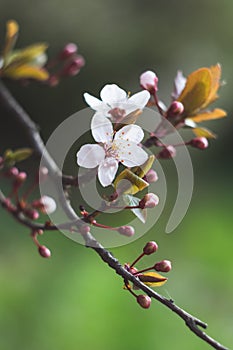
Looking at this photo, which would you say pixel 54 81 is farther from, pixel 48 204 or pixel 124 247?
pixel 124 247

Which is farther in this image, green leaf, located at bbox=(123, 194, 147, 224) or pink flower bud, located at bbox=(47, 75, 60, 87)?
pink flower bud, located at bbox=(47, 75, 60, 87)

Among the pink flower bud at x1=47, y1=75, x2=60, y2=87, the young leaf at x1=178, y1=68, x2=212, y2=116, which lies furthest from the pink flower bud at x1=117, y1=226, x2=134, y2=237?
the pink flower bud at x1=47, y1=75, x2=60, y2=87

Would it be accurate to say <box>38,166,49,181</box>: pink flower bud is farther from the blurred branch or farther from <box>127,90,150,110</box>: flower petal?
<box>127,90,150,110</box>: flower petal

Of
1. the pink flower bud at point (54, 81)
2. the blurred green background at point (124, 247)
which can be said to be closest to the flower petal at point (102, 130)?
the pink flower bud at point (54, 81)

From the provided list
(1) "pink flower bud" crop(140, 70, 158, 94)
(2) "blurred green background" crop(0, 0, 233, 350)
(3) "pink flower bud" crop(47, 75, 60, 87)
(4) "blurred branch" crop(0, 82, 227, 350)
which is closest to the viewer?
(4) "blurred branch" crop(0, 82, 227, 350)

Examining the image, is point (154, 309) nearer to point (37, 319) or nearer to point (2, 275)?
point (37, 319)

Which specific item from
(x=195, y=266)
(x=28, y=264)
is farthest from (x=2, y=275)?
(x=195, y=266)

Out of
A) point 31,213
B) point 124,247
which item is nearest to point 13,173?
point 31,213
